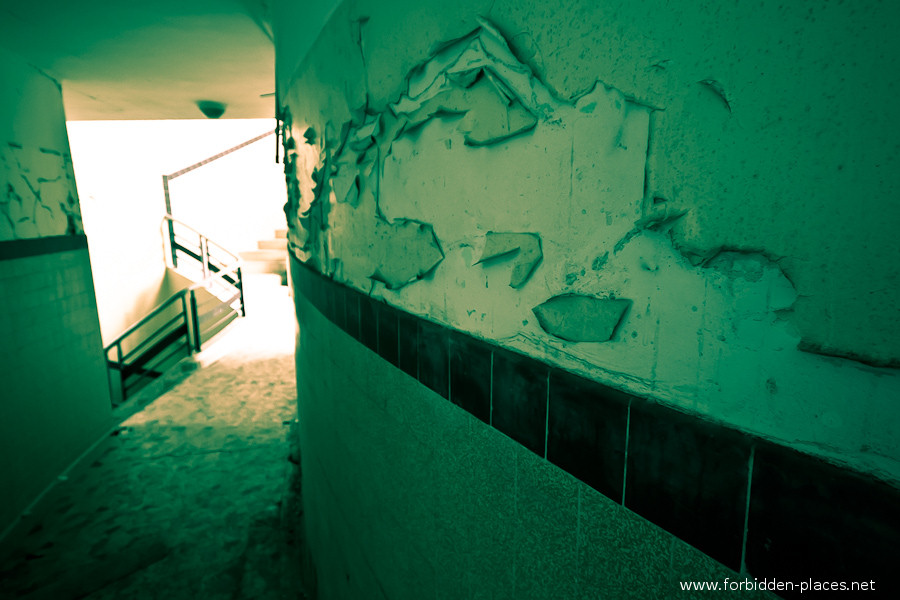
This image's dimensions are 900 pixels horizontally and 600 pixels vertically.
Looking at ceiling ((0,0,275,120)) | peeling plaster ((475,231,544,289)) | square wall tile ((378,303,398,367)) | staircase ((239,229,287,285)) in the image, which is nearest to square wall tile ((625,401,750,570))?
peeling plaster ((475,231,544,289))

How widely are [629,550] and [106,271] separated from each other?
33.1 feet

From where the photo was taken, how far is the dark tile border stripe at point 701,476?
510 mm

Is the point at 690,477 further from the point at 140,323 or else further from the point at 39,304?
the point at 140,323

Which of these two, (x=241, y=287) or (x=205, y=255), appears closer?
(x=241, y=287)

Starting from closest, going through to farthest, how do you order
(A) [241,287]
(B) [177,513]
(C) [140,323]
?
(B) [177,513], (C) [140,323], (A) [241,287]

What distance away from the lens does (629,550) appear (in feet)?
2.43

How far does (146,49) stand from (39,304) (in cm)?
262

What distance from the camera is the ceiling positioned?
11.0 ft

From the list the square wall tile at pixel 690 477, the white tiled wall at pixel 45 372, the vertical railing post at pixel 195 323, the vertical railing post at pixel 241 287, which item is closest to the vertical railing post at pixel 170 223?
the vertical railing post at pixel 241 287

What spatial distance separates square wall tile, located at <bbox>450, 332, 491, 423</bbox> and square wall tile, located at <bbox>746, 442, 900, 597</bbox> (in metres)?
0.55

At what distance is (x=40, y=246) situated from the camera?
420 centimetres

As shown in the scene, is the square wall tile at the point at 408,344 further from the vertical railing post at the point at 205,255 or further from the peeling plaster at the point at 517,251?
the vertical railing post at the point at 205,255

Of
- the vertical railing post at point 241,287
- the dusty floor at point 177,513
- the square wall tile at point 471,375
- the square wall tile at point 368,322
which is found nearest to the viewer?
the square wall tile at point 471,375

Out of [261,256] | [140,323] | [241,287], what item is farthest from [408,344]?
[261,256]
